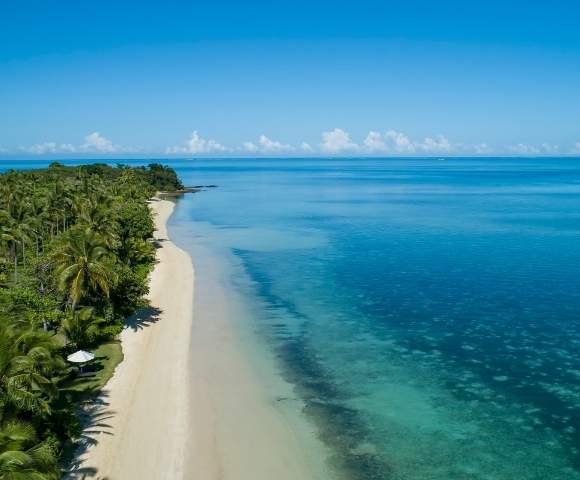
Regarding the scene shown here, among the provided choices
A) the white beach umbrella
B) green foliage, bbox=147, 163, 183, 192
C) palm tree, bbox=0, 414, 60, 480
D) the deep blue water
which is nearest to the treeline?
palm tree, bbox=0, 414, 60, 480

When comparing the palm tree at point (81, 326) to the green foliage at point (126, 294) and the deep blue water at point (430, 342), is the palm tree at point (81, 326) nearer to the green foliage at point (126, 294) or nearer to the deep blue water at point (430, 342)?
the green foliage at point (126, 294)

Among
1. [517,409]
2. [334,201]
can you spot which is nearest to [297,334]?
[517,409]

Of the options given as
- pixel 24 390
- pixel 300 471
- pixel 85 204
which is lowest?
Result: pixel 300 471

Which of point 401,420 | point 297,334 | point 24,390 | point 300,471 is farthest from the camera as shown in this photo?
point 297,334

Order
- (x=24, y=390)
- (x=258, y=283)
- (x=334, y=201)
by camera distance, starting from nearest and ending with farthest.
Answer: (x=24, y=390) → (x=258, y=283) → (x=334, y=201)

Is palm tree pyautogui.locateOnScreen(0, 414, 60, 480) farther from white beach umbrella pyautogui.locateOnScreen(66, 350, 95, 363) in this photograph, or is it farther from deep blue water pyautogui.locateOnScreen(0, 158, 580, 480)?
deep blue water pyautogui.locateOnScreen(0, 158, 580, 480)

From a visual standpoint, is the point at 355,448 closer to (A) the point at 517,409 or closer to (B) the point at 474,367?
(A) the point at 517,409
